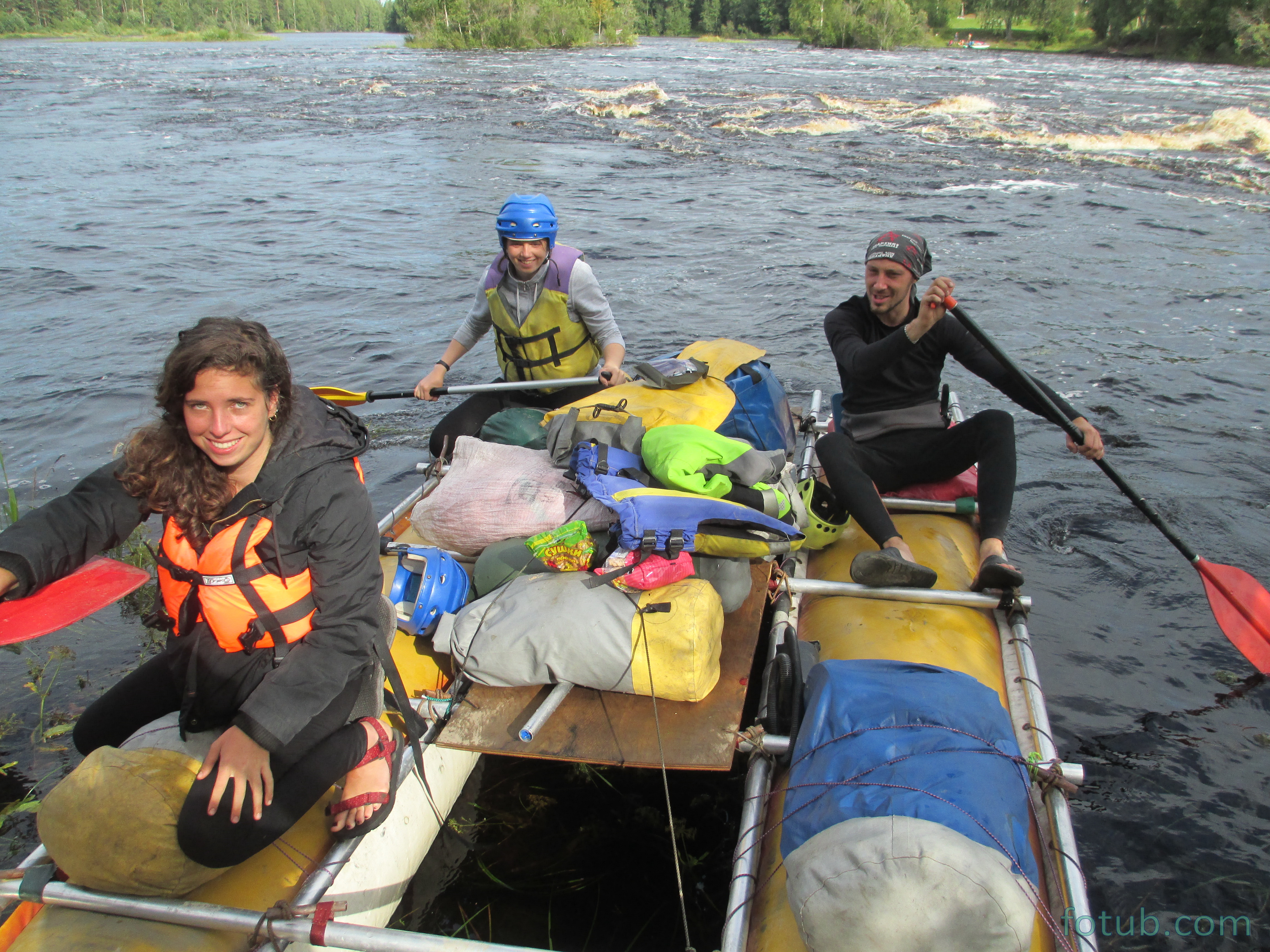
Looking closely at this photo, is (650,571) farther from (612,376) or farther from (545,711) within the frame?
(612,376)

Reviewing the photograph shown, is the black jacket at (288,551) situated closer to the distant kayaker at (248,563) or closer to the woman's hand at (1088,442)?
the distant kayaker at (248,563)

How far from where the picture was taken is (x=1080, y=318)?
8320 mm

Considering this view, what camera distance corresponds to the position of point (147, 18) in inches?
2625

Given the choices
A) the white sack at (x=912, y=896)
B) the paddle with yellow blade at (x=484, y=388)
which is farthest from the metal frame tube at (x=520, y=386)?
the white sack at (x=912, y=896)

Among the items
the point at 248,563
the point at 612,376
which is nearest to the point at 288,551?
the point at 248,563

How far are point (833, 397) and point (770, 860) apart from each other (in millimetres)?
2607

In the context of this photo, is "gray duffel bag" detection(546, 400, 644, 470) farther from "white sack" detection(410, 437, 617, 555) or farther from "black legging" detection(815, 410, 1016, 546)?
"black legging" detection(815, 410, 1016, 546)

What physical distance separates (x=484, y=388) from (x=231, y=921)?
3119 millimetres

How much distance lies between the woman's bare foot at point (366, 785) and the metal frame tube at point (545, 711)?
1.30ft

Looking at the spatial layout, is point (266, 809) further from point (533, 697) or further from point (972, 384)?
point (972, 384)

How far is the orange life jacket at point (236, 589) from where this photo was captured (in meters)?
2.09

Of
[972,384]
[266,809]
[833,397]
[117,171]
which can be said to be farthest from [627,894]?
[117,171]

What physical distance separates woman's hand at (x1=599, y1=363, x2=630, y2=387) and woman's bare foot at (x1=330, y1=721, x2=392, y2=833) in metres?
2.44

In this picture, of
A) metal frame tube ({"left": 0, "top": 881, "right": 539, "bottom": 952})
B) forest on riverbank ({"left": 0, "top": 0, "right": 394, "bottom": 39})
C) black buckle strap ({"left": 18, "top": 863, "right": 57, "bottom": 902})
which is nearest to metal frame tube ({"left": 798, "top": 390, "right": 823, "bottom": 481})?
metal frame tube ({"left": 0, "top": 881, "right": 539, "bottom": 952})
